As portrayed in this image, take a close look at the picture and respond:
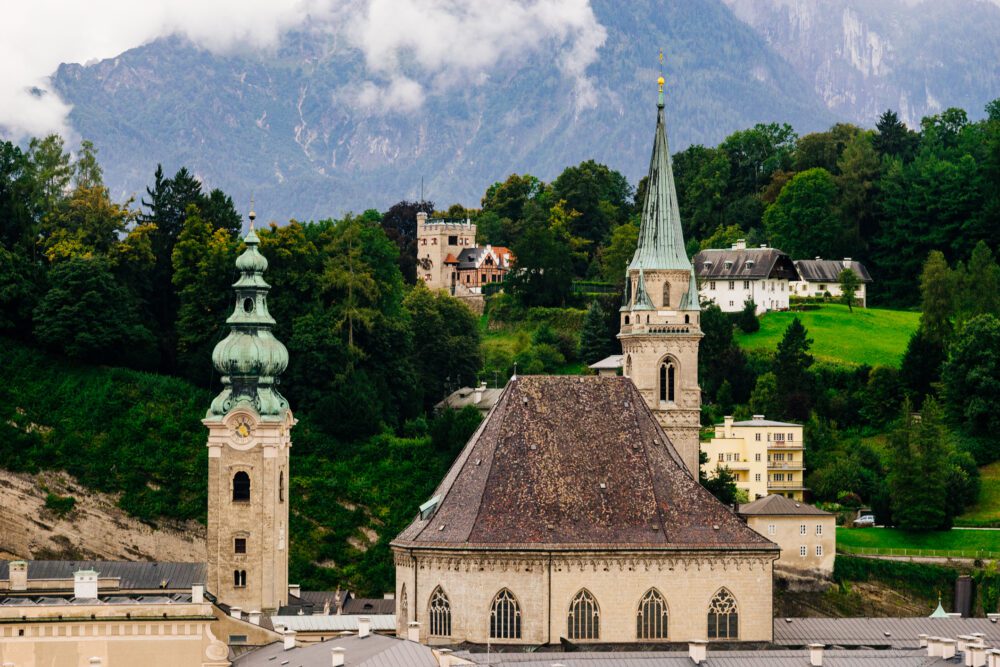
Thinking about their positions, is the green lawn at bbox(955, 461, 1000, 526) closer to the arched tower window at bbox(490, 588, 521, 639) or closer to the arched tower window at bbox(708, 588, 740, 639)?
the arched tower window at bbox(708, 588, 740, 639)

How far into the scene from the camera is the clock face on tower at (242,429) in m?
80.8

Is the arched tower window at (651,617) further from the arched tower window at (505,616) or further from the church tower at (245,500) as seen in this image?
the church tower at (245,500)

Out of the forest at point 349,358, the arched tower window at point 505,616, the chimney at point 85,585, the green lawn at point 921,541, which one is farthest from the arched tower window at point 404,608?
the green lawn at point 921,541

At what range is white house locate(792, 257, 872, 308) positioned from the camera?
130 m

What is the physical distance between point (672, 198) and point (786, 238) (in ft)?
161

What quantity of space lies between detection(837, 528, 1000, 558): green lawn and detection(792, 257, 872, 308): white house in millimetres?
33431

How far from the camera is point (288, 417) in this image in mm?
82438

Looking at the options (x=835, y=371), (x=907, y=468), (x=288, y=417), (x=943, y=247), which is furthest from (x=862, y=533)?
(x=943, y=247)

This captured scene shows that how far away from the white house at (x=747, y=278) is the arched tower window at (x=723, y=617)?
5498cm

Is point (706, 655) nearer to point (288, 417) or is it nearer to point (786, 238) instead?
point (288, 417)

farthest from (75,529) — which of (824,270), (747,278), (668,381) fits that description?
(824,270)

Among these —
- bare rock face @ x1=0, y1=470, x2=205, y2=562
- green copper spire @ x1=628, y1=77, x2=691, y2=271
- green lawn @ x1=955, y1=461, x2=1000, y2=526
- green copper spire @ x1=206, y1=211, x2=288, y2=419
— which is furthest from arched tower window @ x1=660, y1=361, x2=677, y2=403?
bare rock face @ x1=0, y1=470, x2=205, y2=562

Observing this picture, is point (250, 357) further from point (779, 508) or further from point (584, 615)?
point (779, 508)

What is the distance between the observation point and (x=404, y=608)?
71.6 m
